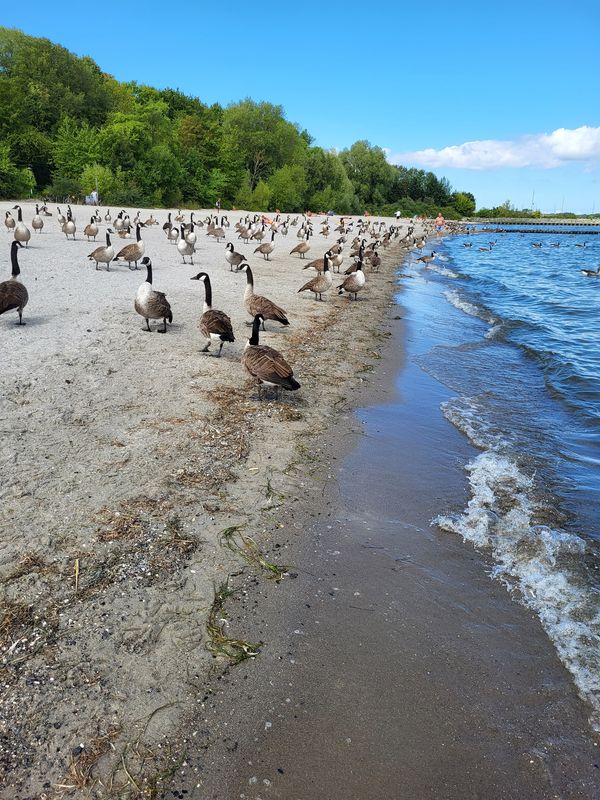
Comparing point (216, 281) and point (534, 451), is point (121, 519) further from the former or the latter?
point (216, 281)

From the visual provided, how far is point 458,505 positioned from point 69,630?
15.8 feet

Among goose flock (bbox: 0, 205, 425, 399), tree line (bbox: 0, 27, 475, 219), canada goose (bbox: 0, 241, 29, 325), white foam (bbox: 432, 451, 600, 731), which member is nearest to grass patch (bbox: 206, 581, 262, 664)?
white foam (bbox: 432, 451, 600, 731)

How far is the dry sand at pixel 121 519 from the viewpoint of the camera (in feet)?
11.8

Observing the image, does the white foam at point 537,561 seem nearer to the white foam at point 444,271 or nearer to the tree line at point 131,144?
the white foam at point 444,271

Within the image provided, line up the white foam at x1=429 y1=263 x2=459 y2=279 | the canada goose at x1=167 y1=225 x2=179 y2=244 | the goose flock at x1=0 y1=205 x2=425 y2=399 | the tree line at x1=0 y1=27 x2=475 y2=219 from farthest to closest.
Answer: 1. the tree line at x1=0 y1=27 x2=475 y2=219
2. the white foam at x1=429 y1=263 x2=459 y2=279
3. the canada goose at x1=167 y1=225 x2=179 y2=244
4. the goose flock at x1=0 y1=205 x2=425 y2=399

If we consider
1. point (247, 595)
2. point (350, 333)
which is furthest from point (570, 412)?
point (247, 595)

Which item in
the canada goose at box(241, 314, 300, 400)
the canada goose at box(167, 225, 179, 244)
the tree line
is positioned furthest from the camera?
the tree line

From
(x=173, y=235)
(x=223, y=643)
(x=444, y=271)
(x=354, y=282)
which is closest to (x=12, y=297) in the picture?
(x=223, y=643)

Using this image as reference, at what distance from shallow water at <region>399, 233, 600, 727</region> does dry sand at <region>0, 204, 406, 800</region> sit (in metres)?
2.52

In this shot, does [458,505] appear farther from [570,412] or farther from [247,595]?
[570,412]

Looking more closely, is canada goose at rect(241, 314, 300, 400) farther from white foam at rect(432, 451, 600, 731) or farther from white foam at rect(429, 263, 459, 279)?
white foam at rect(429, 263, 459, 279)

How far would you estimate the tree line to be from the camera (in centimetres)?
5659

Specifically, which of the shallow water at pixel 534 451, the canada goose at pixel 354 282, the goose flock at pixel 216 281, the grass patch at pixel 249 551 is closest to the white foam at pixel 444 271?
the goose flock at pixel 216 281

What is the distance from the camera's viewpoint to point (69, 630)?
434cm
